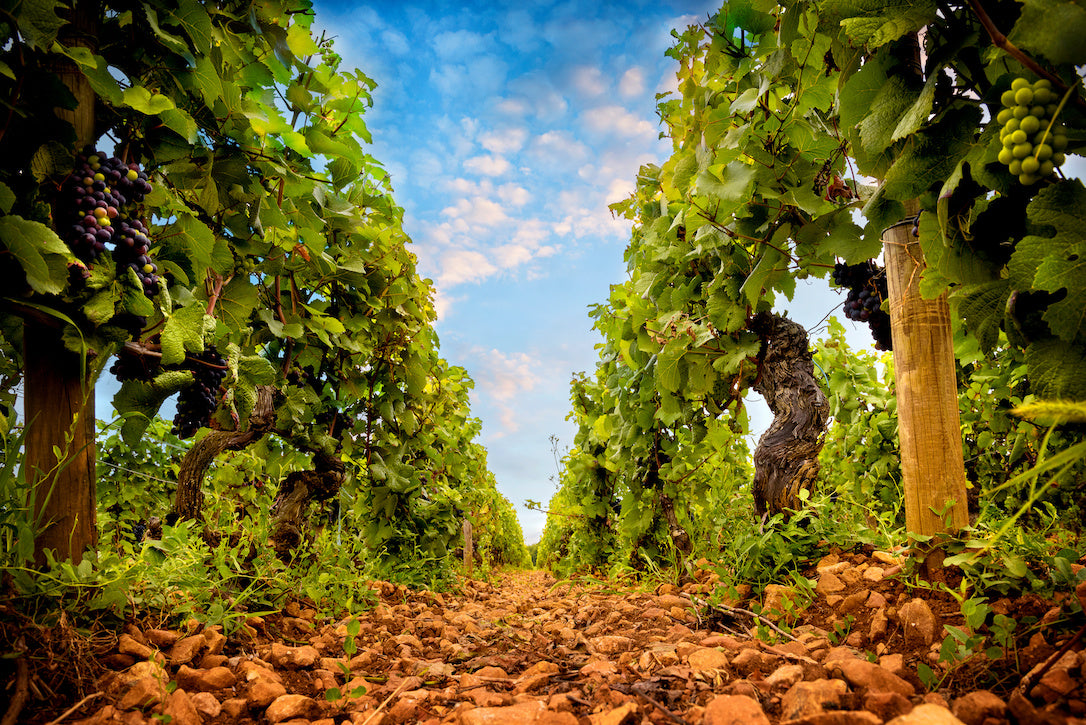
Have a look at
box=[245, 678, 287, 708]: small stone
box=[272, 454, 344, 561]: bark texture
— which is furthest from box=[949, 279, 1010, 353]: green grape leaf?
box=[272, 454, 344, 561]: bark texture

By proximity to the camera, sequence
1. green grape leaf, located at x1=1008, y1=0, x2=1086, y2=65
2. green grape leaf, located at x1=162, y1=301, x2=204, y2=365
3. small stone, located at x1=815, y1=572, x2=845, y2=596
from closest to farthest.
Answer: green grape leaf, located at x1=1008, y1=0, x2=1086, y2=65, green grape leaf, located at x1=162, y1=301, x2=204, y2=365, small stone, located at x1=815, y1=572, x2=845, y2=596

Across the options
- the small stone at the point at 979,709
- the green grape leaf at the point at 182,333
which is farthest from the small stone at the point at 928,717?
the green grape leaf at the point at 182,333

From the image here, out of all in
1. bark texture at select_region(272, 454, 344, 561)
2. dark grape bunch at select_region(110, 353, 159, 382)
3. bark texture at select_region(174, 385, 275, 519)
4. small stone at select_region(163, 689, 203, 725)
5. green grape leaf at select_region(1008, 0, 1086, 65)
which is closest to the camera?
green grape leaf at select_region(1008, 0, 1086, 65)

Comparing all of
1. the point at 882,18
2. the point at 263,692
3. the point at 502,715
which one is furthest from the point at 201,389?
the point at 882,18

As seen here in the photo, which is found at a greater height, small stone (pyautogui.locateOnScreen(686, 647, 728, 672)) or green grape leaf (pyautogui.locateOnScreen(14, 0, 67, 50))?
green grape leaf (pyautogui.locateOnScreen(14, 0, 67, 50))

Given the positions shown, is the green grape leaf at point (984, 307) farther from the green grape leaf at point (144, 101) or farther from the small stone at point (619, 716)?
the green grape leaf at point (144, 101)

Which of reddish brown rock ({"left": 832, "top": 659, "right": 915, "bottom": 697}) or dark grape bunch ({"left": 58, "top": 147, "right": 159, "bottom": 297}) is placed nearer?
reddish brown rock ({"left": 832, "top": 659, "right": 915, "bottom": 697})

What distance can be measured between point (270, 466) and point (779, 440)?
288 cm

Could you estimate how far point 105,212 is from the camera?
145 cm

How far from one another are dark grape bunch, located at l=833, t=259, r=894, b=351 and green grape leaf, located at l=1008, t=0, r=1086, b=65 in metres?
1.55

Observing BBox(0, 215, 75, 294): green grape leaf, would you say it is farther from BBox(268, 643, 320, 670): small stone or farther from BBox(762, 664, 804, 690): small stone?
BBox(762, 664, 804, 690): small stone

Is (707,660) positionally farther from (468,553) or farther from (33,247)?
(468,553)

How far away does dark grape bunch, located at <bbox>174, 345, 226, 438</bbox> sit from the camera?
188 cm

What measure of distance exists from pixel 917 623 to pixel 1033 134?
133cm
